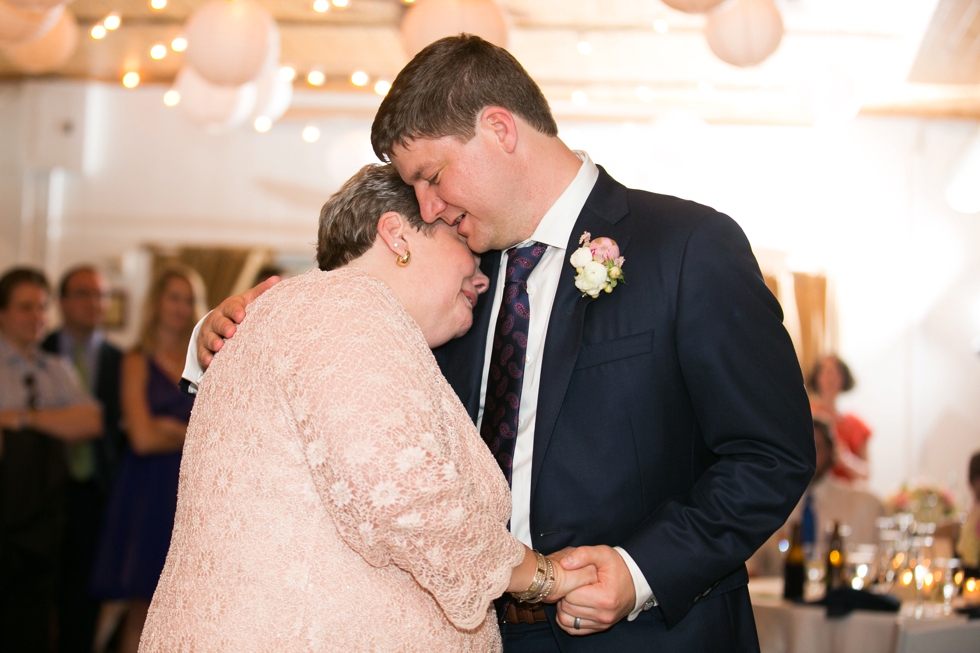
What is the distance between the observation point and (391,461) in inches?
50.9

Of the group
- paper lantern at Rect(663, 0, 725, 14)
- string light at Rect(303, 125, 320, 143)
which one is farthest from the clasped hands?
string light at Rect(303, 125, 320, 143)

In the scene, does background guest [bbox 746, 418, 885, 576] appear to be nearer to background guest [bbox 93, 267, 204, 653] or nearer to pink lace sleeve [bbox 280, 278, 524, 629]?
background guest [bbox 93, 267, 204, 653]

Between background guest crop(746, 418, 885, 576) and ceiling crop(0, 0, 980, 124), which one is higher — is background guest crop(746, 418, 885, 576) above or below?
below

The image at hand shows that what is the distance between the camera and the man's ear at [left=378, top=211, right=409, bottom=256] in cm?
177

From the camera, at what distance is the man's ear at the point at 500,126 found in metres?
1.86

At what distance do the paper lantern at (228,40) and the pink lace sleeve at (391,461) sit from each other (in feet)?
10.1

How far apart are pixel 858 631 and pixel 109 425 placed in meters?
3.70

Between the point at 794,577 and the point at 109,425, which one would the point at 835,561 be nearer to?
the point at 794,577

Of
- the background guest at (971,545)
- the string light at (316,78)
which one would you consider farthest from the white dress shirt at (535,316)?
the string light at (316,78)

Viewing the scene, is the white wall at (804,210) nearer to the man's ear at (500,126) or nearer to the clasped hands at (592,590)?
the man's ear at (500,126)

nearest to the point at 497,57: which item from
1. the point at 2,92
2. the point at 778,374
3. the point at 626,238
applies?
A: the point at 626,238

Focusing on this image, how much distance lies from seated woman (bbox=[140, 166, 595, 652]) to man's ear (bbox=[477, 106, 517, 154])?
1.74ft

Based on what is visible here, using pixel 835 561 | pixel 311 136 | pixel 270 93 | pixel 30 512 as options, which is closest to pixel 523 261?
pixel 835 561

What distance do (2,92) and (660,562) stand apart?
335 inches
